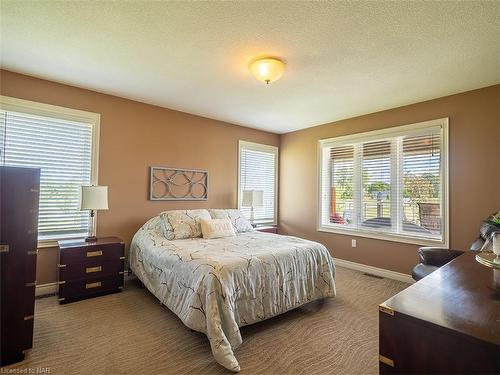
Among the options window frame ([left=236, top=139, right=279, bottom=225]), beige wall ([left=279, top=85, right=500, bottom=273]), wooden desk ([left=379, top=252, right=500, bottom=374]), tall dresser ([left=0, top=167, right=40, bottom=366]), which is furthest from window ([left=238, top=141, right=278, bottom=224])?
wooden desk ([left=379, top=252, right=500, bottom=374])

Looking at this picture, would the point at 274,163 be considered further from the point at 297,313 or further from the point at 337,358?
the point at 337,358

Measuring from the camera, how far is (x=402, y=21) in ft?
6.40

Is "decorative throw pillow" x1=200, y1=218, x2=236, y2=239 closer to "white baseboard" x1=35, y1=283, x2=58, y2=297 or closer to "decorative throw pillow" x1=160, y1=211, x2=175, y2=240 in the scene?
"decorative throw pillow" x1=160, y1=211, x2=175, y2=240

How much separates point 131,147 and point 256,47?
2.34 metres

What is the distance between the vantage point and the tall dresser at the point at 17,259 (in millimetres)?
1832

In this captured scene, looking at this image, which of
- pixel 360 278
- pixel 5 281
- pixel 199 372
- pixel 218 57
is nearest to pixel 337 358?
pixel 199 372

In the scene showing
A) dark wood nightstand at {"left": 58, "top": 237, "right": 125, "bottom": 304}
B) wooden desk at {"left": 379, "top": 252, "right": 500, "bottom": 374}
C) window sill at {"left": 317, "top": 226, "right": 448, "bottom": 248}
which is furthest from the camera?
window sill at {"left": 317, "top": 226, "right": 448, "bottom": 248}

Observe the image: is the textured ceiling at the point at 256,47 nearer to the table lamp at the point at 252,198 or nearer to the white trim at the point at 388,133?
the white trim at the point at 388,133

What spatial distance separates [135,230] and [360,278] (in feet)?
11.1

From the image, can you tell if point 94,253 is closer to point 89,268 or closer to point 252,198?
point 89,268

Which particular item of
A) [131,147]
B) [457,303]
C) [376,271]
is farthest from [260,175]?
[457,303]

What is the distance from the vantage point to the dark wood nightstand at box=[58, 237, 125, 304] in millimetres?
2812

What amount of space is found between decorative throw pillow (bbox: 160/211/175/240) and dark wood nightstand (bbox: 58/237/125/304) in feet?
1.68

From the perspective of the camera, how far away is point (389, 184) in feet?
13.1
